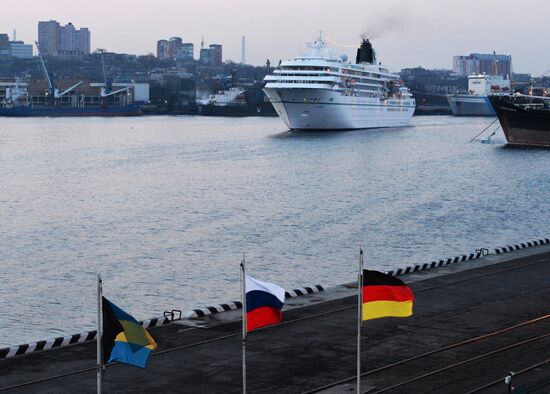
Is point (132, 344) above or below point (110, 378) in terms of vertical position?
above

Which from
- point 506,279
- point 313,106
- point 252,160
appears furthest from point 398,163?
point 506,279

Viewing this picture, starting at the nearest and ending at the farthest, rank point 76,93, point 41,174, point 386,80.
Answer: point 41,174
point 386,80
point 76,93

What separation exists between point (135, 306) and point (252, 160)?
46.3m

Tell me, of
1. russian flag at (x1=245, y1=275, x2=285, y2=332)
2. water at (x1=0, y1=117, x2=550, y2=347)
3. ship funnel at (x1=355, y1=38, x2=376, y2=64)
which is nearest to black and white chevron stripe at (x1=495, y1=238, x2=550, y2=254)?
water at (x1=0, y1=117, x2=550, y2=347)

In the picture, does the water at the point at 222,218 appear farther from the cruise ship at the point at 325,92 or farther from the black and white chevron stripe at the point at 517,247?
the cruise ship at the point at 325,92

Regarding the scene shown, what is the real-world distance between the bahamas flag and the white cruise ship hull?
3314 inches

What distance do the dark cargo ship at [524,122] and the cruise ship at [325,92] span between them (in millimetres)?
16331

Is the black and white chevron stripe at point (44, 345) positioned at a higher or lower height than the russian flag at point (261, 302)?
lower

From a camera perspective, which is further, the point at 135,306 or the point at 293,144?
the point at 293,144

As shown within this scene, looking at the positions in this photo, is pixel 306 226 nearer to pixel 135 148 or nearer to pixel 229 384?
pixel 229 384

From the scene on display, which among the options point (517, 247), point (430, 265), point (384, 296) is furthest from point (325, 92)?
point (384, 296)

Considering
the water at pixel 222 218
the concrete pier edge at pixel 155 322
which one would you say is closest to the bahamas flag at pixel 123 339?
the concrete pier edge at pixel 155 322

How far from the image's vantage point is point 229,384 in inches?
578

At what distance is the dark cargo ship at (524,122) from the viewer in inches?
3342
